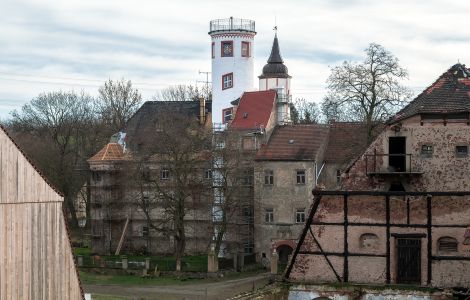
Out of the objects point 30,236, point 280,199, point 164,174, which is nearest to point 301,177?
point 280,199

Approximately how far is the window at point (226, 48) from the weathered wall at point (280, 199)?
439 inches

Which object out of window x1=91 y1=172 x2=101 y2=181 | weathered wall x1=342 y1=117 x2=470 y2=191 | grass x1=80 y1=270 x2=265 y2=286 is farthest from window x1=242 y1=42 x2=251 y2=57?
weathered wall x1=342 y1=117 x2=470 y2=191

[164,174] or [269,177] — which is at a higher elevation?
[164,174]

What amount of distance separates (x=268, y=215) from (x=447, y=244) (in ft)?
80.7

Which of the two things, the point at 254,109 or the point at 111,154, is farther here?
the point at 111,154

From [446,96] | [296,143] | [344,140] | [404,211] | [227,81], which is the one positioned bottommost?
[404,211]

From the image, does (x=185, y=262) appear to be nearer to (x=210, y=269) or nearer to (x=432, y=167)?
(x=210, y=269)

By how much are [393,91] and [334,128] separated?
Result: 31.2ft

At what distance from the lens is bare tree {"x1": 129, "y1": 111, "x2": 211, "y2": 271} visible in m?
54.8

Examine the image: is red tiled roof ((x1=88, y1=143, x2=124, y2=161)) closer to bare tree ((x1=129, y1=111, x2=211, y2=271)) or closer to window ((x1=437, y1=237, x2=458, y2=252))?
bare tree ((x1=129, y1=111, x2=211, y2=271))

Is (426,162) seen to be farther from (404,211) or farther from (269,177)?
(269,177)

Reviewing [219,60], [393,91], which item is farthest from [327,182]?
[219,60]

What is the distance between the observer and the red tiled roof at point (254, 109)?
58438 millimetres

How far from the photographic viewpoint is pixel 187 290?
48.8 metres
